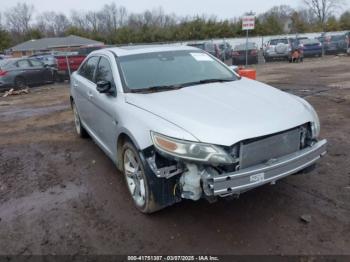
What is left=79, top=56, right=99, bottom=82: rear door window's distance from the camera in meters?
5.18

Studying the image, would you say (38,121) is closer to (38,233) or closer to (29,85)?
(38,233)

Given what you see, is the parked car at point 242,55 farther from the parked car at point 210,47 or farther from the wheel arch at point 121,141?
the wheel arch at point 121,141

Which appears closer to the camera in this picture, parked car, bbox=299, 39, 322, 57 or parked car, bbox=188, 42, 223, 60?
parked car, bbox=188, 42, 223, 60

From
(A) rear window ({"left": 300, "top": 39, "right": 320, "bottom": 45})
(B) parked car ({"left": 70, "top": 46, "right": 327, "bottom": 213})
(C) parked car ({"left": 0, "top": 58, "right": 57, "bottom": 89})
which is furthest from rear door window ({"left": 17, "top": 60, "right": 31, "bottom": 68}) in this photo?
(A) rear window ({"left": 300, "top": 39, "right": 320, "bottom": 45})

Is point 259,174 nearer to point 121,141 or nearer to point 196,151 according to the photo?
point 196,151

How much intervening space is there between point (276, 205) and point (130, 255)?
1632mm

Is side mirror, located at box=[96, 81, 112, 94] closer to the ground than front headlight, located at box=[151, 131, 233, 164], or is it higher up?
higher up

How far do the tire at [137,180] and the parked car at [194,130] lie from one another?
11mm

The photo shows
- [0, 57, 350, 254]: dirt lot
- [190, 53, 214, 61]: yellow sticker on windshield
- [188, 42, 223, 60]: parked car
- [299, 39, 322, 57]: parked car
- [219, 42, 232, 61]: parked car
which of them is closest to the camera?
[0, 57, 350, 254]: dirt lot

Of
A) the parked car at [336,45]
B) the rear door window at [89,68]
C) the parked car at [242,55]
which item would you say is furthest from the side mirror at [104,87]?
the parked car at [336,45]

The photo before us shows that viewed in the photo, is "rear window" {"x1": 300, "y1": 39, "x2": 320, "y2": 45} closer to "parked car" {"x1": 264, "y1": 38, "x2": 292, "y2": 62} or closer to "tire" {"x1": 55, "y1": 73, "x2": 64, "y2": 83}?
"parked car" {"x1": 264, "y1": 38, "x2": 292, "y2": 62}

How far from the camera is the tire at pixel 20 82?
52.7ft

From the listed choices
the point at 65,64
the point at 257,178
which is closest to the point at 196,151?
the point at 257,178

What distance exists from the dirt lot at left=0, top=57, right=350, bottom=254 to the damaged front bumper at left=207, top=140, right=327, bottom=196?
0.56 metres
